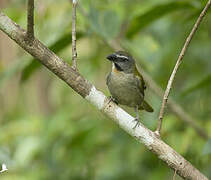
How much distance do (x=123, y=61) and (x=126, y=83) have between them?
0.66ft

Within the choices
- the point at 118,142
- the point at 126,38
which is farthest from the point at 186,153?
the point at 126,38

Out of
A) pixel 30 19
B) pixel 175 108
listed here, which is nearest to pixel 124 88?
pixel 175 108

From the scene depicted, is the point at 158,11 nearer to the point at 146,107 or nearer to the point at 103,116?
the point at 146,107

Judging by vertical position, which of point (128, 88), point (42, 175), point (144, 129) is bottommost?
point (144, 129)

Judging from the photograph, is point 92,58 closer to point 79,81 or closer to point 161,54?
point 161,54

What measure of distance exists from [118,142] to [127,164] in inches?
16.7

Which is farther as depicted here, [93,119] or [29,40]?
[93,119]

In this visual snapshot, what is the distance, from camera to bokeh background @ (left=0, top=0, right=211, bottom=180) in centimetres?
421

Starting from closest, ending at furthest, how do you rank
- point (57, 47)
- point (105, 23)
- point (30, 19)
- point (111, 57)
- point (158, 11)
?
point (30, 19)
point (158, 11)
point (57, 47)
point (105, 23)
point (111, 57)

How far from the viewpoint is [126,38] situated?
14.0ft

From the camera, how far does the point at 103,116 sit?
5.05m

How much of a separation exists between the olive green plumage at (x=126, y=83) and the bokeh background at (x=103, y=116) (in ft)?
0.46

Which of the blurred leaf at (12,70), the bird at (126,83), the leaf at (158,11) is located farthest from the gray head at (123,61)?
the blurred leaf at (12,70)

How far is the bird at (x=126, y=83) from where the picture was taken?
14.3ft
